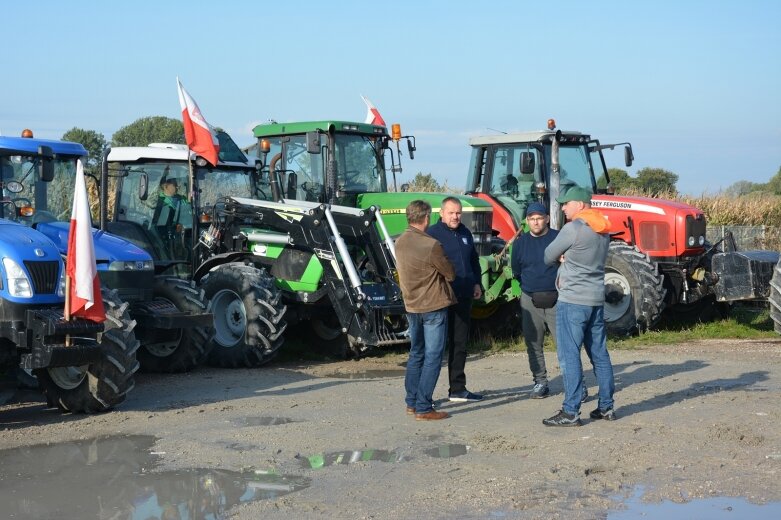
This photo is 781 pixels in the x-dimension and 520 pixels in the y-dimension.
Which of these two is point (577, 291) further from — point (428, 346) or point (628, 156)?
point (628, 156)

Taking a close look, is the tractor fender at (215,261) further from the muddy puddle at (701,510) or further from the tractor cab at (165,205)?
the muddy puddle at (701,510)

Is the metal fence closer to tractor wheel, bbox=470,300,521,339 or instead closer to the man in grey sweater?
tractor wheel, bbox=470,300,521,339

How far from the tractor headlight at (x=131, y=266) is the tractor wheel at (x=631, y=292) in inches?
243

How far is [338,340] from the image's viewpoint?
13938 millimetres

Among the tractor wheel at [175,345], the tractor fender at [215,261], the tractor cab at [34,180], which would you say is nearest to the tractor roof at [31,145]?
the tractor cab at [34,180]

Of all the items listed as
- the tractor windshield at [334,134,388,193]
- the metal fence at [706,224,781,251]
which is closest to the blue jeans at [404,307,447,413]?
the tractor windshield at [334,134,388,193]

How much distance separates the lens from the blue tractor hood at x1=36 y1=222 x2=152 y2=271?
35.1ft

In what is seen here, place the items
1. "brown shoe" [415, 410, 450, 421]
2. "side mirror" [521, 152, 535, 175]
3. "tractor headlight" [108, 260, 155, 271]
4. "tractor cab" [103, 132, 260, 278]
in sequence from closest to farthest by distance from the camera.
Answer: "brown shoe" [415, 410, 450, 421] < "tractor headlight" [108, 260, 155, 271] < "tractor cab" [103, 132, 260, 278] < "side mirror" [521, 152, 535, 175]

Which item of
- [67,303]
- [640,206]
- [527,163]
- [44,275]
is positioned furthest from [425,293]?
[640,206]

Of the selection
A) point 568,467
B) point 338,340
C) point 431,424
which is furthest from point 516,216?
point 568,467

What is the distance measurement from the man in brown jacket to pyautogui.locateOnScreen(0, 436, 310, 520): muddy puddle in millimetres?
2185

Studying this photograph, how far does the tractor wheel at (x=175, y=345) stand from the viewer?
11992 millimetres

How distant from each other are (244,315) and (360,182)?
2.85m

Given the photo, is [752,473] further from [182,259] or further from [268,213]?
[182,259]
